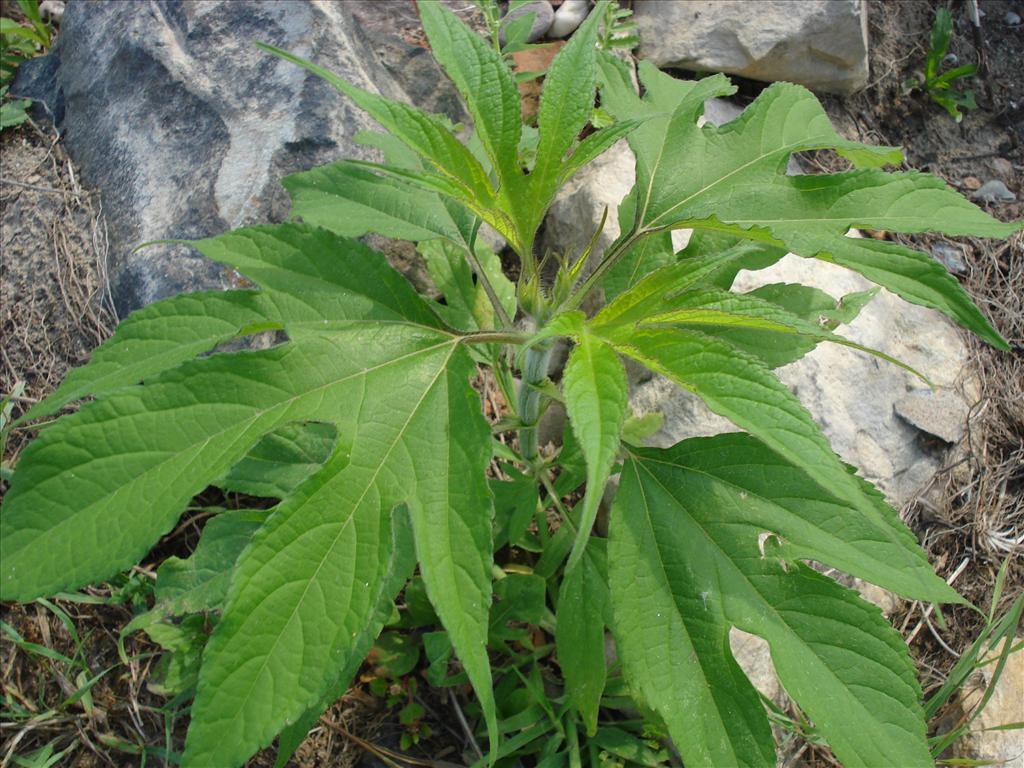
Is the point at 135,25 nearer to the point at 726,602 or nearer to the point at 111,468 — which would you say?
the point at 111,468

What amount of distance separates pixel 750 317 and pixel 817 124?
827mm

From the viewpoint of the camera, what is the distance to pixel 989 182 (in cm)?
322

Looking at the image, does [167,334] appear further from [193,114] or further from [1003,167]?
[1003,167]

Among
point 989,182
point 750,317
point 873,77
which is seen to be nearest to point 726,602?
point 750,317

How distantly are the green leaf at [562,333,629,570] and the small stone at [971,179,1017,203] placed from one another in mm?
2592

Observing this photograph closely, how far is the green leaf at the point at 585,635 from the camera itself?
6.00ft

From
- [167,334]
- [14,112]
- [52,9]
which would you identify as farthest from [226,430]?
[52,9]

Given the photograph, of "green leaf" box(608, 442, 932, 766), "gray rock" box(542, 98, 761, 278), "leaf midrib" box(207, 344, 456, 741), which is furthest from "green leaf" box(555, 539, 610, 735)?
"gray rock" box(542, 98, 761, 278)

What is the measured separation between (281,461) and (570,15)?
2459mm

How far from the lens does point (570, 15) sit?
11.1 ft

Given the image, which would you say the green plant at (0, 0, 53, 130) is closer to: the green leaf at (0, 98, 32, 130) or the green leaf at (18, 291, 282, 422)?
the green leaf at (0, 98, 32, 130)

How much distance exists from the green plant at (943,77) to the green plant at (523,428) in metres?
1.81

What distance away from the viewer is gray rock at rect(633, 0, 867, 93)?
319 centimetres

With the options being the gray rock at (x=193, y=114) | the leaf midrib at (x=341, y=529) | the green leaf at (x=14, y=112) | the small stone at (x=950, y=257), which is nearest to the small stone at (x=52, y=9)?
the gray rock at (x=193, y=114)
